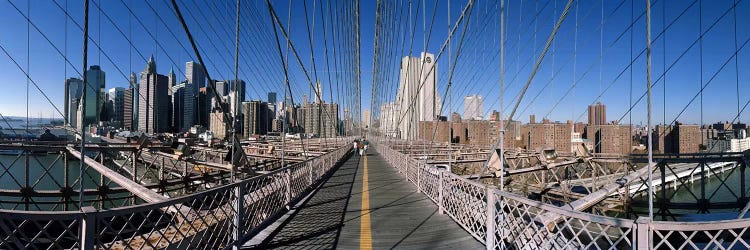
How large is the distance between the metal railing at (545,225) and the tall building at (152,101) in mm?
7990

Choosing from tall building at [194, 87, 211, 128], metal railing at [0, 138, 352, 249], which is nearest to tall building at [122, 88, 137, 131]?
tall building at [194, 87, 211, 128]

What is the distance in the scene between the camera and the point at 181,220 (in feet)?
11.6

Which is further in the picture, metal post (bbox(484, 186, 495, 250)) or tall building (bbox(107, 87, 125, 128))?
tall building (bbox(107, 87, 125, 128))

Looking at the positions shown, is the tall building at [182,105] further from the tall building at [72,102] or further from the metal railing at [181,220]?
the metal railing at [181,220]

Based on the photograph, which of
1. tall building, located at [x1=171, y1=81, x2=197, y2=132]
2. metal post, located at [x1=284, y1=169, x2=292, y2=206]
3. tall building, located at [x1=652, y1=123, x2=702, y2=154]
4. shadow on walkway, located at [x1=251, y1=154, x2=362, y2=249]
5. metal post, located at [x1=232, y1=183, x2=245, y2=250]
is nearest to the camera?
metal post, located at [x1=232, y1=183, x2=245, y2=250]

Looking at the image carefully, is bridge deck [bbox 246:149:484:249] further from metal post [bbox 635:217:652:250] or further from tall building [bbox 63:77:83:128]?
tall building [bbox 63:77:83:128]

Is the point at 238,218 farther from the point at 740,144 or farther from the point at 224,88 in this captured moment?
the point at 740,144

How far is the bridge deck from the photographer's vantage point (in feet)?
14.2

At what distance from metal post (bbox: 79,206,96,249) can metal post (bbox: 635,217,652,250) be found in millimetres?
3834

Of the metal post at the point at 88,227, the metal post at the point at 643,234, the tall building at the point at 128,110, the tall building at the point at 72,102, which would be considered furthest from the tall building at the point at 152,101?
the metal post at the point at 643,234

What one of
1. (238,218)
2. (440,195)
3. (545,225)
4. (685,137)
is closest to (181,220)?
(238,218)

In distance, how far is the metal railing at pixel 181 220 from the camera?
2.22 metres

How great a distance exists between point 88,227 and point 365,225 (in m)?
3.50

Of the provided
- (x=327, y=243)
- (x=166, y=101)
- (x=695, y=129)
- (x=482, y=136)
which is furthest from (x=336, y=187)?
(x=482, y=136)
